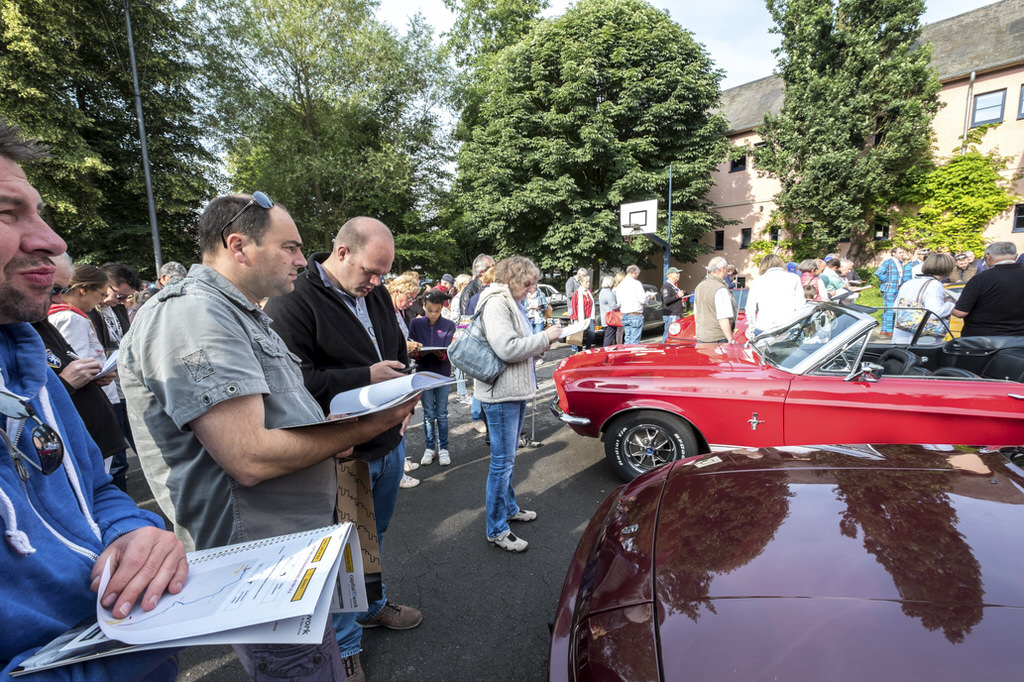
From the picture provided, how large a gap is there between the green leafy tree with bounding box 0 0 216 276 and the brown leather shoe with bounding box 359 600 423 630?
61.6 ft

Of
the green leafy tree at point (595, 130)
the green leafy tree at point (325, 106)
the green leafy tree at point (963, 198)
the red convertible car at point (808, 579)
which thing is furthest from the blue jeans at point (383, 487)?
the green leafy tree at point (963, 198)

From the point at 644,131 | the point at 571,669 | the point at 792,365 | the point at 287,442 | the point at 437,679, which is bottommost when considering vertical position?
the point at 437,679

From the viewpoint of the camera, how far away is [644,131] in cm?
2020

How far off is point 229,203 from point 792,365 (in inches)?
145

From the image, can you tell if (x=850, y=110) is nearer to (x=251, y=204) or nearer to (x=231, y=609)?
(x=251, y=204)

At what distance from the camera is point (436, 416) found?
15.3 feet

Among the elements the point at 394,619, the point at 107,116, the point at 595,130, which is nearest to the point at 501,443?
the point at 394,619

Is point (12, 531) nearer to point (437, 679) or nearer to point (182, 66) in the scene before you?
point (437, 679)

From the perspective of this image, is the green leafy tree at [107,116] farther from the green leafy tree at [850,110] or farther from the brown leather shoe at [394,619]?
the green leafy tree at [850,110]

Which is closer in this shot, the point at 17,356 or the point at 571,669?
the point at 17,356

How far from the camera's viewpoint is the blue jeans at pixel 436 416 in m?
4.58

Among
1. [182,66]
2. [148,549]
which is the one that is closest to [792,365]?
[148,549]

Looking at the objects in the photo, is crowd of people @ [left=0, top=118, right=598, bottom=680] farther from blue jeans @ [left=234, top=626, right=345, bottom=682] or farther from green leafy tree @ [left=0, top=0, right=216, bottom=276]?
green leafy tree @ [left=0, top=0, right=216, bottom=276]

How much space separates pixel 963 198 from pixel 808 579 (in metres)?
26.0
